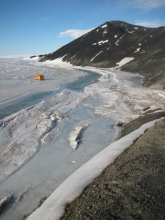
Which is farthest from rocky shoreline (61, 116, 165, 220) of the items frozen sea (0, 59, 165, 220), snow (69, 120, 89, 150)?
snow (69, 120, 89, 150)

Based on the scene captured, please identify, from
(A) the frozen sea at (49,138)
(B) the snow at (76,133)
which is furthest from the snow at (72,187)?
(B) the snow at (76,133)

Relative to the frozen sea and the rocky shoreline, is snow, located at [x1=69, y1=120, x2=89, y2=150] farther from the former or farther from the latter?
the rocky shoreline

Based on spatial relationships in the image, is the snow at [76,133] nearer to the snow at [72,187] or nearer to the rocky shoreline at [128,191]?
the snow at [72,187]

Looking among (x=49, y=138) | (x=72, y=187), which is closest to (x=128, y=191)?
(x=72, y=187)

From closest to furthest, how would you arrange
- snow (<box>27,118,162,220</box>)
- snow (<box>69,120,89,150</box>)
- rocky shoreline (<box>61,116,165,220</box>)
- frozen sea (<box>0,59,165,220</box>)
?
1. rocky shoreline (<box>61,116,165,220</box>)
2. snow (<box>27,118,162,220</box>)
3. frozen sea (<box>0,59,165,220</box>)
4. snow (<box>69,120,89,150</box>)

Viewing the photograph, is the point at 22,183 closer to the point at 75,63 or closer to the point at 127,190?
the point at 127,190

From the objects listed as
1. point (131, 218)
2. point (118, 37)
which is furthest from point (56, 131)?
point (118, 37)
